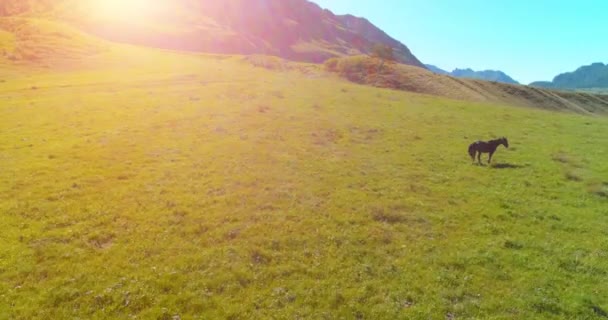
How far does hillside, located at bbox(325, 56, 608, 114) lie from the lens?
311 feet

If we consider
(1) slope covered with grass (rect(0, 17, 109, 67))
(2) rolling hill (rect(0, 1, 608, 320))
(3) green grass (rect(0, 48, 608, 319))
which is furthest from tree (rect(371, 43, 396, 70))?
(3) green grass (rect(0, 48, 608, 319))

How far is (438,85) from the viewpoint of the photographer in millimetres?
96812

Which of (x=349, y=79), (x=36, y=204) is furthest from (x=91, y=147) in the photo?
Result: (x=349, y=79)

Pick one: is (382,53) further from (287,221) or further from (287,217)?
(287,221)

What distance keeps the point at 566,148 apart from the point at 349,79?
65.3 m

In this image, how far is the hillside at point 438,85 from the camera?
94.8 m

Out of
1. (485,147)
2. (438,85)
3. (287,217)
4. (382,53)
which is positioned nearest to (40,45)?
(382,53)

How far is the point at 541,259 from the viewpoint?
725 inches

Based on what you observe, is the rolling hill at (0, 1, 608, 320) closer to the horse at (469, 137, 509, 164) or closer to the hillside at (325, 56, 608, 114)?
the horse at (469, 137, 509, 164)

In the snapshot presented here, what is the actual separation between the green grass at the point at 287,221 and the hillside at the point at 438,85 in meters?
50.0

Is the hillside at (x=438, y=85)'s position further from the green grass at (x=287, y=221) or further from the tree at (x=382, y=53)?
the green grass at (x=287, y=221)

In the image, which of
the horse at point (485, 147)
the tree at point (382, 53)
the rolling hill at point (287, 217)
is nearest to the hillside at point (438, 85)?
the tree at point (382, 53)

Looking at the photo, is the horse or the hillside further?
the hillside

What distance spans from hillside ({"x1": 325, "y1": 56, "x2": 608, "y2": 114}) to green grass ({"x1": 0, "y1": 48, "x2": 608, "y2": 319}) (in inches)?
1970
